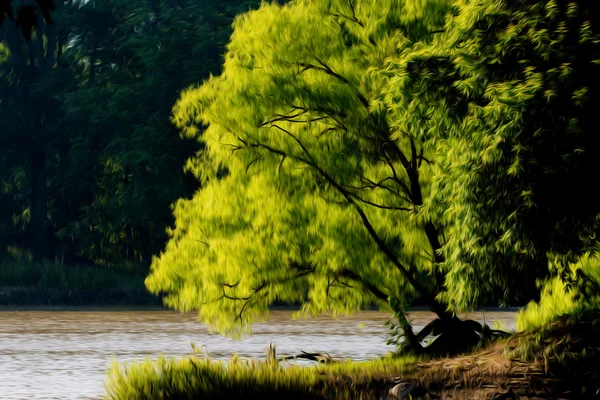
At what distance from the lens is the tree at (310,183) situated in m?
22.6

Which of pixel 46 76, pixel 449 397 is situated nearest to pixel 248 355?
pixel 449 397

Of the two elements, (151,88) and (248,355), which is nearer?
(248,355)

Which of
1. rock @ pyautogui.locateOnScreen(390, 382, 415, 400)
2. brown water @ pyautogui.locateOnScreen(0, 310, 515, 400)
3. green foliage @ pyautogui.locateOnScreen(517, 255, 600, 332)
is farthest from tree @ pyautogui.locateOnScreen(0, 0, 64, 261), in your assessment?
rock @ pyautogui.locateOnScreen(390, 382, 415, 400)

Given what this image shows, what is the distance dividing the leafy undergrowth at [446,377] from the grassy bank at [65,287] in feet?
128

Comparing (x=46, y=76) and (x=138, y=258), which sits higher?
(x=46, y=76)

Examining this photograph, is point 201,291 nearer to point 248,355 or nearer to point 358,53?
point 358,53

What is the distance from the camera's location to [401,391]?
1903cm

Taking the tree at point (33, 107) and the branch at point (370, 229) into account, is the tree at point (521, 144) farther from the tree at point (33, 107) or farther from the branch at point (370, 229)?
the tree at point (33, 107)

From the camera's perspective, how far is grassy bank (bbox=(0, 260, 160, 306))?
57.5 metres

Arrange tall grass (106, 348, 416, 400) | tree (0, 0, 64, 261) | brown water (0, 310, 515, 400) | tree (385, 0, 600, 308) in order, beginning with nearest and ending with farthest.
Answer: tree (385, 0, 600, 308) < tall grass (106, 348, 416, 400) < brown water (0, 310, 515, 400) < tree (0, 0, 64, 261)

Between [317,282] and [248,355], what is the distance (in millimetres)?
10134

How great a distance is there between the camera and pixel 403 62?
1853 centimetres

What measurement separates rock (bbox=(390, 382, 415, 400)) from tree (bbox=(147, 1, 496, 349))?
359 cm

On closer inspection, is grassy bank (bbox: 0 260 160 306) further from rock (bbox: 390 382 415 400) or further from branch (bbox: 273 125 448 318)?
rock (bbox: 390 382 415 400)
